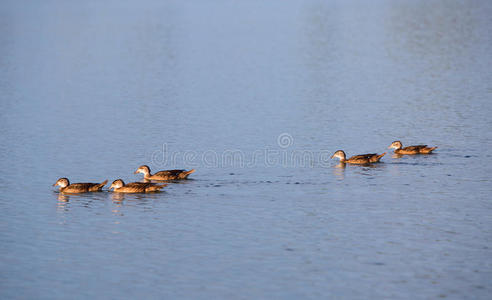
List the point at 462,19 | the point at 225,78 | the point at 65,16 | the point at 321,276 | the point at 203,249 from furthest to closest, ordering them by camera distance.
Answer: the point at 65,16 < the point at 462,19 < the point at 225,78 < the point at 203,249 < the point at 321,276

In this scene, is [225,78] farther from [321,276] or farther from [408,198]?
[321,276]

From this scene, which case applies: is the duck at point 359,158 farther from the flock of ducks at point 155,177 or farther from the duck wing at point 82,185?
the duck wing at point 82,185

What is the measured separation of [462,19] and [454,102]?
65.1 m

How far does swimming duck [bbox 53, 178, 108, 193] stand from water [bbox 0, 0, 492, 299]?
1.03ft

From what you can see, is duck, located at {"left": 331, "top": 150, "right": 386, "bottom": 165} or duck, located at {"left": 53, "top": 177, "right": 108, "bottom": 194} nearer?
duck, located at {"left": 53, "top": 177, "right": 108, "bottom": 194}

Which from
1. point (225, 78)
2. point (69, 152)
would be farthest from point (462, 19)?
point (69, 152)

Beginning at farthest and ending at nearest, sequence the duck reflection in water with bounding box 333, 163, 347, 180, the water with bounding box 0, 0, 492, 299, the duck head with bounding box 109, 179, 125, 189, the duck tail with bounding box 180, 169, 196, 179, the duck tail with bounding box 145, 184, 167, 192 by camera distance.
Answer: the duck reflection in water with bounding box 333, 163, 347, 180 < the duck tail with bounding box 180, 169, 196, 179 < the duck tail with bounding box 145, 184, 167, 192 < the duck head with bounding box 109, 179, 125, 189 < the water with bounding box 0, 0, 492, 299

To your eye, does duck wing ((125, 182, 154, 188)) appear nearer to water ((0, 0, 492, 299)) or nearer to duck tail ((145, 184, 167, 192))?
duck tail ((145, 184, 167, 192))

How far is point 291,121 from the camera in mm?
47094

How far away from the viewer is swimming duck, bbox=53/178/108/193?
99.5ft

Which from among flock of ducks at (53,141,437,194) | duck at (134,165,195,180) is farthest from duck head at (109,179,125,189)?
duck at (134,165,195,180)

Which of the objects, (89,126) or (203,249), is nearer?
(203,249)

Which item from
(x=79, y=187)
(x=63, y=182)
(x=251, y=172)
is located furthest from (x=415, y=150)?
(x=63, y=182)

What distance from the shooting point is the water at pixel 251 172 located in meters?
21.4
